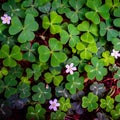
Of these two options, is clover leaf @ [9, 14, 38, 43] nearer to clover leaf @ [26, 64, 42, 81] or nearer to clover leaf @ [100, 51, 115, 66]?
clover leaf @ [26, 64, 42, 81]

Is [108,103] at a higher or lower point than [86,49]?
lower

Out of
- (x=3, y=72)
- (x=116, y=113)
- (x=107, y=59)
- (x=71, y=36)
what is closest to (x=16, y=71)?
(x=3, y=72)

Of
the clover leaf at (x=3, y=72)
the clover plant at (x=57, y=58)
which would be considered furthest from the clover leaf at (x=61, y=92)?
the clover leaf at (x=3, y=72)

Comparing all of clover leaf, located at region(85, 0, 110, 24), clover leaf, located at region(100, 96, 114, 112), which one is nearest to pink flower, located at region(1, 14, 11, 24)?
clover leaf, located at region(85, 0, 110, 24)

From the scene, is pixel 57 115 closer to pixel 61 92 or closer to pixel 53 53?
pixel 61 92

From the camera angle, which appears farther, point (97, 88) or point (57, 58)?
point (97, 88)

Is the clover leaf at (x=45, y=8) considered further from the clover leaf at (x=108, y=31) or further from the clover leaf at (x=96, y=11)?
the clover leaf at (x=108, y=31)

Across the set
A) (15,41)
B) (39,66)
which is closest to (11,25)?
(15,41)

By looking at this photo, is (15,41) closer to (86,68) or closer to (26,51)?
(26,51)
